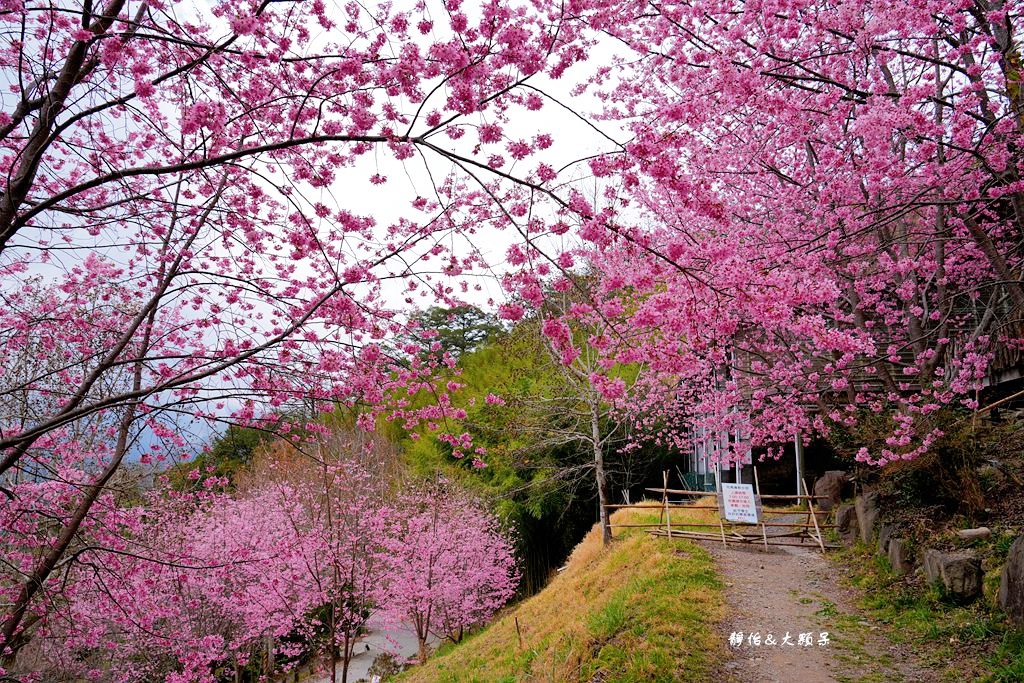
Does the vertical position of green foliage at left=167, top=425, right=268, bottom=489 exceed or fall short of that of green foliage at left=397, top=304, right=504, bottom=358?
it falls short

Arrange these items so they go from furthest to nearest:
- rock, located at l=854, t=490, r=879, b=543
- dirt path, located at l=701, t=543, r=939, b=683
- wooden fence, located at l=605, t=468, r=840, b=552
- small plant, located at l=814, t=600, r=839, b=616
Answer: wooden fence, located at l=605, t=468, r=840, b=552 < rock, located at l=854, t=490, r=879, b=543 < small plant, located at l=814, t=600, r=839, b=616 < dirt path, located at l=701, t=543, r=939, b=683

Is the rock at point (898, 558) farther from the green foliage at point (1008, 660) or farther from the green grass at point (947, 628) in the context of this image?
the green foliage at point (1008, 660)

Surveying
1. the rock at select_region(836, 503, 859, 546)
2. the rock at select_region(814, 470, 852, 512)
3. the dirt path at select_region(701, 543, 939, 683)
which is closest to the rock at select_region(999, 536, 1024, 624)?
the dirt path at select_region(701, 543, 939, 683)

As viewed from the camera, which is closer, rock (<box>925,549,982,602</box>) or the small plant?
rock (<box>925,549,982,602</box>)

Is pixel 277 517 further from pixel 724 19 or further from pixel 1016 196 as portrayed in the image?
pixel 1016 196

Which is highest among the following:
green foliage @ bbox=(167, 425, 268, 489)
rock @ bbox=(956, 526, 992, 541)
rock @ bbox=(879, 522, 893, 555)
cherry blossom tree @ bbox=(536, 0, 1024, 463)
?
cherry blossom tree @ bbox=(536, 0, 1024, 463)

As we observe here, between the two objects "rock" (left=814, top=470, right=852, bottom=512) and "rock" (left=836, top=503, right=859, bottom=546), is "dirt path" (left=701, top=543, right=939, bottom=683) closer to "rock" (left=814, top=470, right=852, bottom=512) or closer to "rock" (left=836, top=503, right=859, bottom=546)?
"rock" (left=836, top=503, right=859, bottom=546)

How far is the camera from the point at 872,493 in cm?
983

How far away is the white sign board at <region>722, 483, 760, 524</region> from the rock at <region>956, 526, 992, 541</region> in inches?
168

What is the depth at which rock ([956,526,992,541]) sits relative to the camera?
680cm

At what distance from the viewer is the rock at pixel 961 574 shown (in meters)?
6.28

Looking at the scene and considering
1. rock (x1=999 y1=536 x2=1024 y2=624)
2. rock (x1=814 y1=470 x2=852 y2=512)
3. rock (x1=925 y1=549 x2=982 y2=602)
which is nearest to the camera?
rock (x1=999 y1=536 x2=1024 y2=624)

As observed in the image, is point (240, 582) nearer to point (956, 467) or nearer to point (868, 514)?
point (868, 514)

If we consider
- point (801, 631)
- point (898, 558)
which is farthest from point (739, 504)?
point (801, 631)
